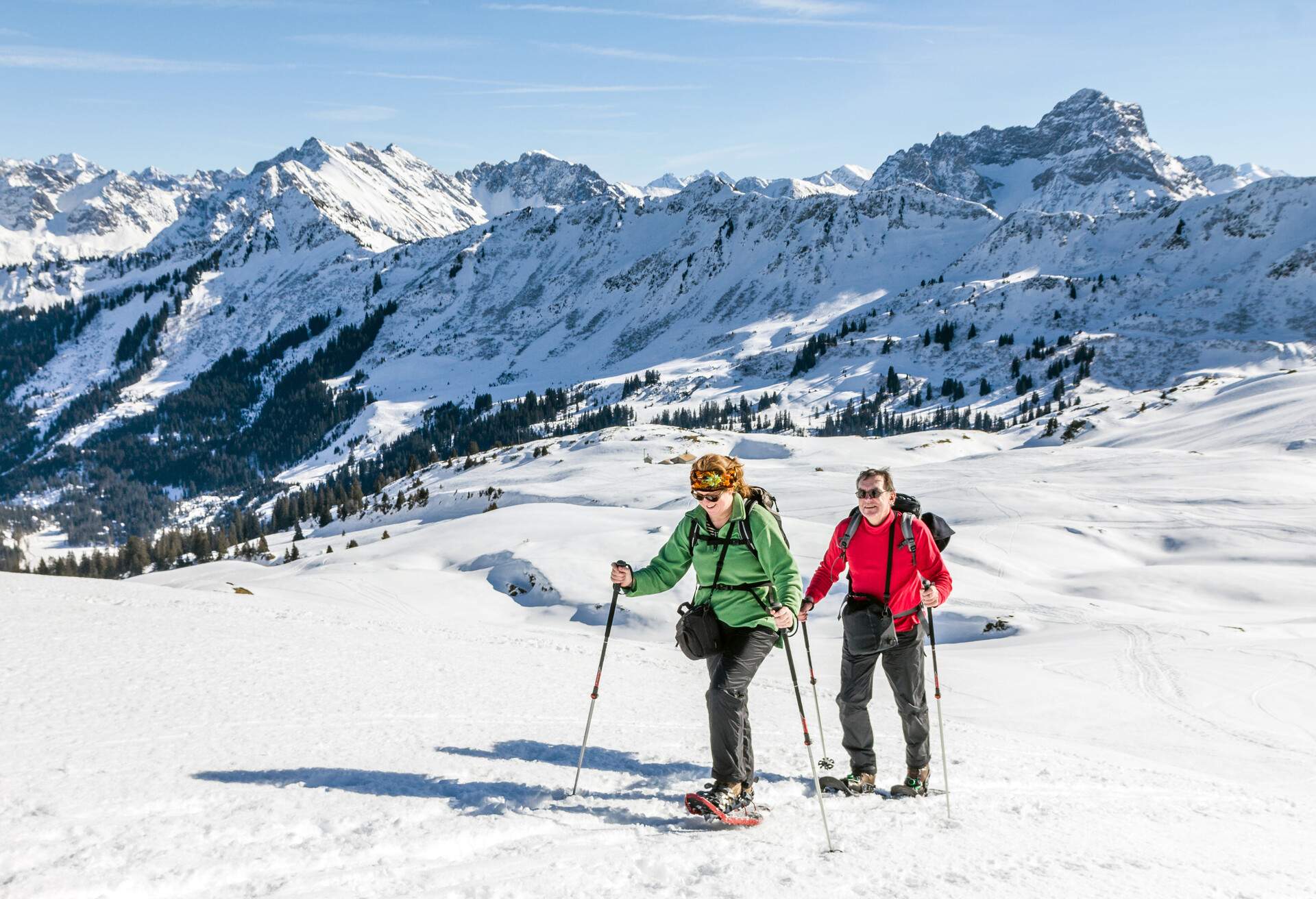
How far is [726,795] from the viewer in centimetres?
659

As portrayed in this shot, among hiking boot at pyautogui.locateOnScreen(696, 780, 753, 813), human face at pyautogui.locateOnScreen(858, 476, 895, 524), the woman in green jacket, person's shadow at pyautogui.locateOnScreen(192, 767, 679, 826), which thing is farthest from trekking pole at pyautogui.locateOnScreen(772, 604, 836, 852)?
human face at pyautogui.locateOnScreen(858, 476, 895, 524)

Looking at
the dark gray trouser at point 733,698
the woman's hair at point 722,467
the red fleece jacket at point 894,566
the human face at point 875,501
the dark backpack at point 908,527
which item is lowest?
the dark gray trouser at point 733,698

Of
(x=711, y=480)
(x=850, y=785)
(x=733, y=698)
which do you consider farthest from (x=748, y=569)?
(x=850, y=785)

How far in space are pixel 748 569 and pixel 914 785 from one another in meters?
3.15

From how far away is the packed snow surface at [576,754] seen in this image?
5387mm

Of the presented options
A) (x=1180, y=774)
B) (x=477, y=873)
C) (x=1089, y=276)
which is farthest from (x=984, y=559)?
(x=1089, y=276)

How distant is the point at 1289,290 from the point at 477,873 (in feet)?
704

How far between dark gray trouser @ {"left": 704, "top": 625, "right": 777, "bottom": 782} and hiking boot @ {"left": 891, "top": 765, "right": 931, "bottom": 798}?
1.92m

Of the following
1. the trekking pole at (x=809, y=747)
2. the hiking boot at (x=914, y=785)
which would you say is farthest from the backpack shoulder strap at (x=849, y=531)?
the hiking boot at (x=914, y=785)

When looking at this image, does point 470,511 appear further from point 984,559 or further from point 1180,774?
point 1180,774

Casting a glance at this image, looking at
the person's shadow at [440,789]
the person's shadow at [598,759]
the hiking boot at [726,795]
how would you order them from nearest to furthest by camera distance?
the person's shadow at [440,789] → the hiking boot at [726,795] → the person's shadow at [598,759]

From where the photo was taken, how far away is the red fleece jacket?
308 inches

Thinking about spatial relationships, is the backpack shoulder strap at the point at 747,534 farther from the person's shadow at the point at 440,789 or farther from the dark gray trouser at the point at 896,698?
the person's shadow at the point at 440,789

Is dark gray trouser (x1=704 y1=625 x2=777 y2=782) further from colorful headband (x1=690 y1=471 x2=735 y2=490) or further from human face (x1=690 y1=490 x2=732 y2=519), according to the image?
colorful headband (x1=690 y1=471 x2=735 y2=490)
